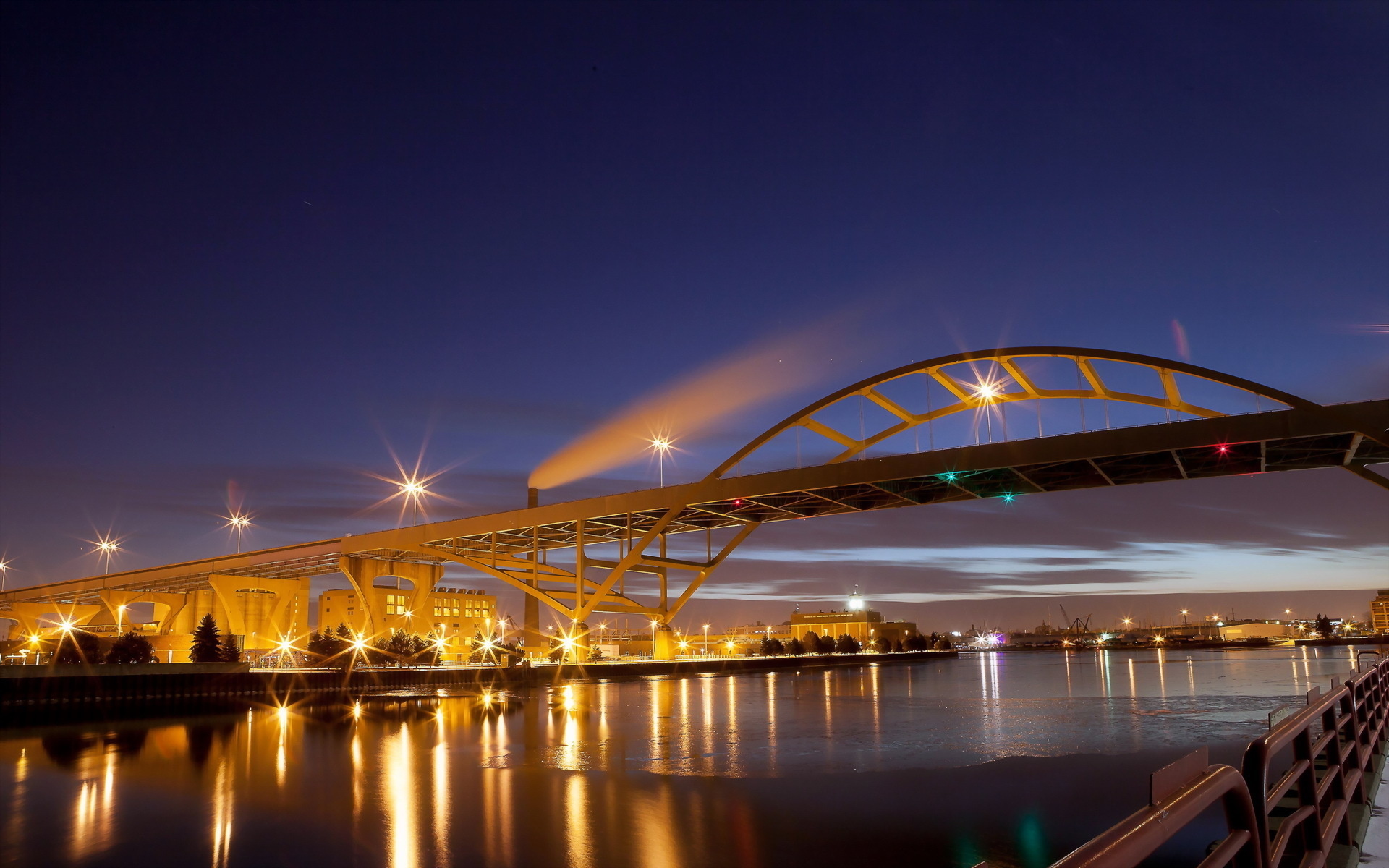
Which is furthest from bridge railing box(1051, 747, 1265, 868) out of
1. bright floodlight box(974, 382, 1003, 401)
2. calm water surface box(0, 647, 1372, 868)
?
bright floodlight box(974, 382, 1003, 401)

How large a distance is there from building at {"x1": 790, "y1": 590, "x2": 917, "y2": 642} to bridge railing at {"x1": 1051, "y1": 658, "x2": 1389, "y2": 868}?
161 m

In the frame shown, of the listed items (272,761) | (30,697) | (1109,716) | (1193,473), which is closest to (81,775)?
(272,761)

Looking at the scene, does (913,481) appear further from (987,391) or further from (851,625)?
(851,625)

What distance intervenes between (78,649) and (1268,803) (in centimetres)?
6844

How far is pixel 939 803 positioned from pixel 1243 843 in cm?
1362

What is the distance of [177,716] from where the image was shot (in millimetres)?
36656

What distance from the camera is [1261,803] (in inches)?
111

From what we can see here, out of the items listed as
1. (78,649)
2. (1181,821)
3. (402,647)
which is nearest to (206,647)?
(78,649)

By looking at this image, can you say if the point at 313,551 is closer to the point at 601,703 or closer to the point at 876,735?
the point at 601,703

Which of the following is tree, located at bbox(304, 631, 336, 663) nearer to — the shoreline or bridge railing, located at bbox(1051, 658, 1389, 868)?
the shoreline

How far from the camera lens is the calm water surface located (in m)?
12.4

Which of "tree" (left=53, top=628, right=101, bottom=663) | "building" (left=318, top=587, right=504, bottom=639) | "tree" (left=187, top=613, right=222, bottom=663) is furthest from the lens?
"building" (left=318, top=587, right=504, bottom=639)

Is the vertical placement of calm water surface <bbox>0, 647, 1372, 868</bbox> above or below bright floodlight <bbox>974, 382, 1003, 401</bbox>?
below

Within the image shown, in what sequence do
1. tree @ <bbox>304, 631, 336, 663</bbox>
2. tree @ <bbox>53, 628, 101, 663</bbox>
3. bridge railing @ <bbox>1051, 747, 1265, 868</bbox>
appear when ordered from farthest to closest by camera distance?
tree @ <bbox>304, 631, 336, 663</bbox>, tree @ <bbox>53, 628, 101, 663</bbox>, bridge railing @ <bbox>1051, 747, 1265, 868</bbox>
